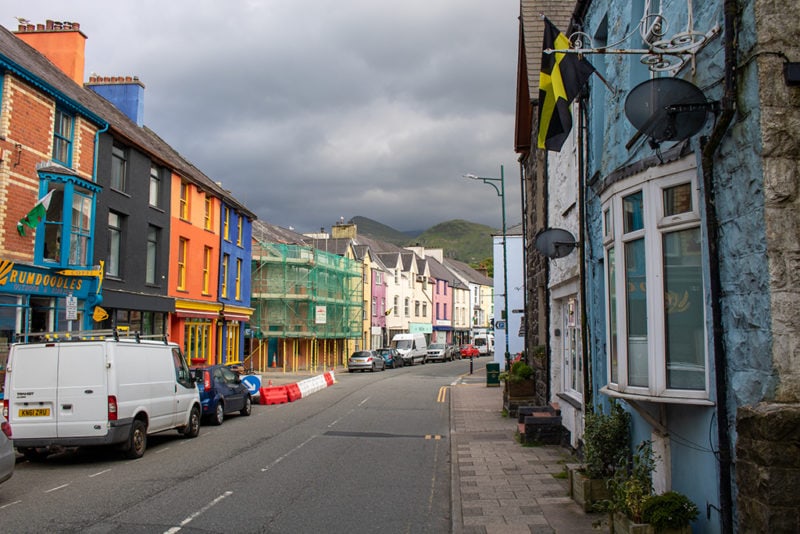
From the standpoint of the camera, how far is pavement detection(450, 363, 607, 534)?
23.8ft

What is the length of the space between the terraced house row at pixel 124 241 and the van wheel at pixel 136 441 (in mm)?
4786

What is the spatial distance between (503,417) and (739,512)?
13.2 metres

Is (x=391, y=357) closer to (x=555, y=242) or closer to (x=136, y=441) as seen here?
(x=136, y=441)

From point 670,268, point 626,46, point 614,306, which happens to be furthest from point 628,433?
point 626,46

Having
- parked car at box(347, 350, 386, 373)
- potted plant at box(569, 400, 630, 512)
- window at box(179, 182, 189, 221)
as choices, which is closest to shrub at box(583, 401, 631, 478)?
potted plant at box(569, 400, 630, 512)

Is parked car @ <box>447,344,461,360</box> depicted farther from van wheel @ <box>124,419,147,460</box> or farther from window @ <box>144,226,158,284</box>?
van wheel @ <box>124,419,147,460</box>

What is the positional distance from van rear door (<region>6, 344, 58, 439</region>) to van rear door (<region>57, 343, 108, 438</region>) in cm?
13

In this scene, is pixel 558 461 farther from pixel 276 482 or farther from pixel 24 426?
pixel 24 426

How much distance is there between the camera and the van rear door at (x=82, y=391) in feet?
36.3

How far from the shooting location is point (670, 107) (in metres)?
5.24

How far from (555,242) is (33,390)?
9.06 meters

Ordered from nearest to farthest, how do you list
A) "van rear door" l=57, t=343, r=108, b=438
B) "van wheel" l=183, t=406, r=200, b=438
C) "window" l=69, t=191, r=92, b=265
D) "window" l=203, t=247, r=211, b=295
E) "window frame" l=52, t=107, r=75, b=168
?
"van rear door" l=57, t=343, r=108, b=438, "van wheel" l=183, t=406, r=200, b=438, "window" l=69, t=191, r=92, b=265, "window frame" l=52, t=107, r=75, b=168, "window" l=203, t=247, r=211, b=295

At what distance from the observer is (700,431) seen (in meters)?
5.48

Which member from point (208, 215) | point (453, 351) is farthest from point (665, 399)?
point (453, 351)
